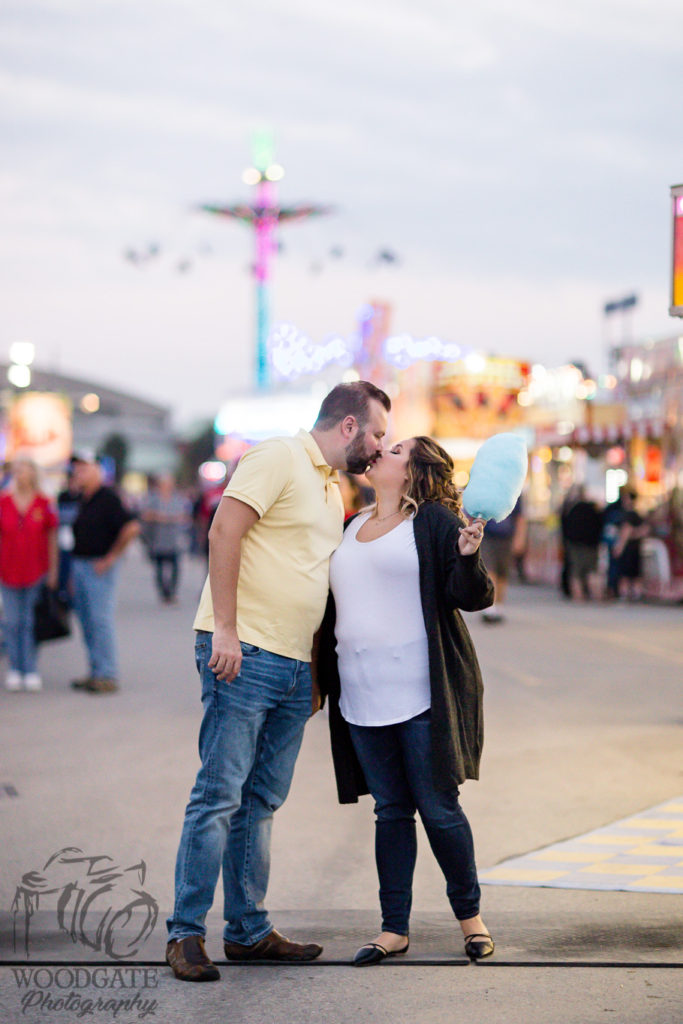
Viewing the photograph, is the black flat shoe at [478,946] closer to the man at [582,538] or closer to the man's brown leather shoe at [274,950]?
the man's brown leather shoe at [274,950]

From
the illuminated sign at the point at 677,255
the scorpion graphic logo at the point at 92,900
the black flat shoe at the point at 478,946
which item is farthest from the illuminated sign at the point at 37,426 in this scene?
the black flat shoe at the point at 478,946

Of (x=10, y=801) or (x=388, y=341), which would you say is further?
(x=388, y=341)

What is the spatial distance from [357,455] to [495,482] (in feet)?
1.61

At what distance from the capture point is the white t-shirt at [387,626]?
4117 mm

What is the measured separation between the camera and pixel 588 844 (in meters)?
5.63

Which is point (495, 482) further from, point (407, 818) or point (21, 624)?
point (21, 624)

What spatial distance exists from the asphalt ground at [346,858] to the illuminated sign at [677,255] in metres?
2.34

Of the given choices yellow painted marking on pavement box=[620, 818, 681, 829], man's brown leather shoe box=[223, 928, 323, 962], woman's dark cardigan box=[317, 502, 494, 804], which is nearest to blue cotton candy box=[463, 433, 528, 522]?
woman's dark cardigan box=[317, 502, 494, 804]

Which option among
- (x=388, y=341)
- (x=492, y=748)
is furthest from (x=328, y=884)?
(x=388, y=341)

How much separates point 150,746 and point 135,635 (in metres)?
6.60

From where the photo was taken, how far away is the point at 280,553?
4.12 meters

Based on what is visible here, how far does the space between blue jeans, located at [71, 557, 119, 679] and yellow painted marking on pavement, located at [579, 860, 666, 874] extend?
217 inches

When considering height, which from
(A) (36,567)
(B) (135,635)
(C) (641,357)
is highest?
(C) (641,357)

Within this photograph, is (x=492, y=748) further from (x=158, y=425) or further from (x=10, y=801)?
A: (x=158, y=425)
